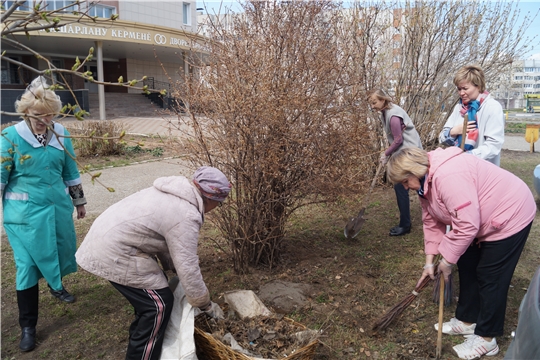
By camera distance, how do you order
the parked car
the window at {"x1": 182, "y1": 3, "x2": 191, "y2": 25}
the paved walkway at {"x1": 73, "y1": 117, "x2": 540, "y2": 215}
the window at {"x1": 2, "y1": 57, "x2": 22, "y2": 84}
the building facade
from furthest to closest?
1. the window at {"x1": 182, "y1": 3, "x2": 191, "y2": 25}
2. the window at {"x1": 2, "y1": 57, "x2": 22, "y2": 84}
3. the building facade
4. the paved walkway at {"x1": 73, "y1": 117, "x2": 540, "y2": 215}
5. the parked car

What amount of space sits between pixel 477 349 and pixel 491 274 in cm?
A: 51

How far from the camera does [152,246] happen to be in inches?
94.8

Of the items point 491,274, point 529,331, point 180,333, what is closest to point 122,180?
point 180,333

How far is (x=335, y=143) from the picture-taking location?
399cm

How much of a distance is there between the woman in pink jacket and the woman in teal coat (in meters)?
2.32

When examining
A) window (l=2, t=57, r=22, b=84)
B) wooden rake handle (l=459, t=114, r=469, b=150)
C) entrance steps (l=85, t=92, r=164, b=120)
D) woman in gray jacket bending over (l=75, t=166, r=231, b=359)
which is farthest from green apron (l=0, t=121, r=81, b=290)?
window (l=2, t=57, r=22, b=84)

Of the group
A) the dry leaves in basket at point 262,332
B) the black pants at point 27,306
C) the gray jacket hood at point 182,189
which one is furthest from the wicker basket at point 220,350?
the black pants at point 27,306

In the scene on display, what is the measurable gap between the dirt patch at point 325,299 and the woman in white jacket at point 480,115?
124 centimetres

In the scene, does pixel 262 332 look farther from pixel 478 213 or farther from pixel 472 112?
pixel 472 112

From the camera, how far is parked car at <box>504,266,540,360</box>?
66.9 inches

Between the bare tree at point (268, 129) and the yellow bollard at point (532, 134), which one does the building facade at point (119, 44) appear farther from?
the bare tree at point (268, 129)

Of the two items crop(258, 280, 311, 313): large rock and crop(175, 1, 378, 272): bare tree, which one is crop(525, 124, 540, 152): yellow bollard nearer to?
crop(175, 1, 378, 272): bare tree

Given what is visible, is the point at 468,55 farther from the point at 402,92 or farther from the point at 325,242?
the point at 325,242

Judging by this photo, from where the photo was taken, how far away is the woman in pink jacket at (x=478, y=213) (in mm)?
2498
